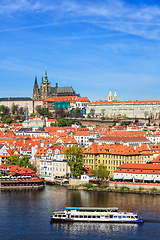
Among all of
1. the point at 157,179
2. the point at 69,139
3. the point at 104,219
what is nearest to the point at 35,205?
the point at 104,219

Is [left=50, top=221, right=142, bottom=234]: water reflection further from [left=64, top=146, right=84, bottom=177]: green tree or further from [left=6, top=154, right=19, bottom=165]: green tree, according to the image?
[left=6, top=154, right=19, bottom=165]: green tree

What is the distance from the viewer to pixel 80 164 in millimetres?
56312

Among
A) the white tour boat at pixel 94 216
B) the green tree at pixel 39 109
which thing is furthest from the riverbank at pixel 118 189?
the green tree at pixel 39 109

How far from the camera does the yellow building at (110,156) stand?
57.9 meters

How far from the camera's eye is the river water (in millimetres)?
35844

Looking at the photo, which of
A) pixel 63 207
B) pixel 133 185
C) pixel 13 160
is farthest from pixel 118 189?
A: pixel 13 160

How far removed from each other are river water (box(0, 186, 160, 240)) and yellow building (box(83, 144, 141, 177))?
7541 millimetres

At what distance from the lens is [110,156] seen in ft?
193

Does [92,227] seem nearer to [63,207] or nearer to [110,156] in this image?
[63,207]

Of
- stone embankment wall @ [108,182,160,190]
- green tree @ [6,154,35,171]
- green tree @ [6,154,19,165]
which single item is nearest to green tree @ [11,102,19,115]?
green tree @ [6,154,35,171]

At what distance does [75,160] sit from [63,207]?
13552mm

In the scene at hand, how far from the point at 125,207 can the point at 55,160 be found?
18.5 m

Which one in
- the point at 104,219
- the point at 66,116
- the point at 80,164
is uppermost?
the point at 66,116

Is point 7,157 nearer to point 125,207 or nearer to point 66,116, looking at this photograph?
point 125,207
